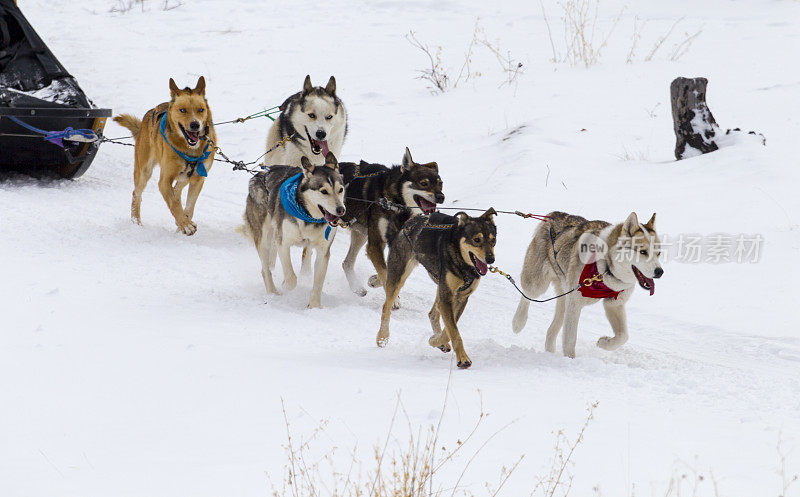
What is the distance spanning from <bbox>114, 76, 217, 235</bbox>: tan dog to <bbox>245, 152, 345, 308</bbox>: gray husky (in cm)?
90

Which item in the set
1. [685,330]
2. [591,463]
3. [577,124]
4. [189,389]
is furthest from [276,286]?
[577,124]

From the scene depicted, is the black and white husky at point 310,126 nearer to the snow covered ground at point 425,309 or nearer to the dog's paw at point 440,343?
the snow covered ground at point 425,309

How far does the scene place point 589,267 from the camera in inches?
185

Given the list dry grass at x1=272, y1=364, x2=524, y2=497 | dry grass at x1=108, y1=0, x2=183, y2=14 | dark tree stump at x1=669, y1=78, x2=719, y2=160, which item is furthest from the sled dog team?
dry grass at x1=108, y1=0, x2=183, y2=14

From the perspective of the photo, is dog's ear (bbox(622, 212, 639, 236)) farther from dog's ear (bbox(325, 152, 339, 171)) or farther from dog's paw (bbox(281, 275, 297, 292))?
dog's paw (bbox(281, 275, 297, 292))

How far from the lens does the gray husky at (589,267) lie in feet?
14.9

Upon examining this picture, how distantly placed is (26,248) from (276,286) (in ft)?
6.60

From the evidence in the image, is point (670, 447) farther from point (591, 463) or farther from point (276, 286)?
point (276, 286)

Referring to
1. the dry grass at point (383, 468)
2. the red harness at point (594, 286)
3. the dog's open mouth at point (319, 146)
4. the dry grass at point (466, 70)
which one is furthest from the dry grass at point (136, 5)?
the dry grass at point (383, 468)

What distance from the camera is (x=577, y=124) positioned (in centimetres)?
1012

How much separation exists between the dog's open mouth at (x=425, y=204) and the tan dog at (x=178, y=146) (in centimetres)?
221

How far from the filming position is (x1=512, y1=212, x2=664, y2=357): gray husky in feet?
14.9

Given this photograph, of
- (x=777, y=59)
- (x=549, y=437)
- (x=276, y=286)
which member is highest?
(x=777, y=59)

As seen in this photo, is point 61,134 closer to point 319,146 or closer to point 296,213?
point 319,146
